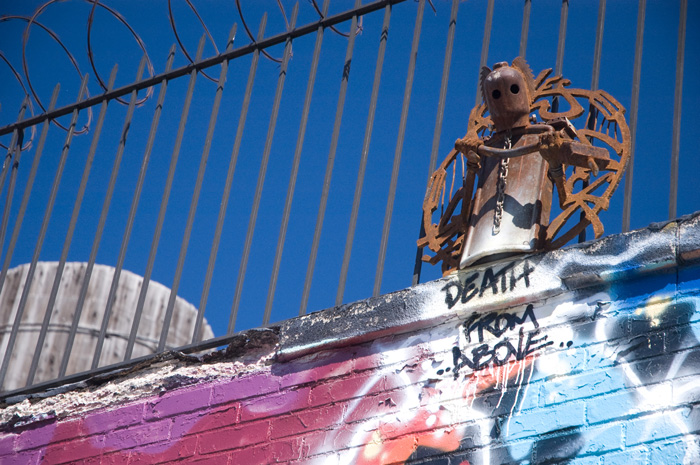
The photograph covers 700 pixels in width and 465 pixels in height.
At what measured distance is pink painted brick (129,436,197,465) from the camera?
4133mm

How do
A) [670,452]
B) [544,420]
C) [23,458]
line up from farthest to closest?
[23,458] < [544,420] < [670,452]

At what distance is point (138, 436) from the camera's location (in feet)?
14.2

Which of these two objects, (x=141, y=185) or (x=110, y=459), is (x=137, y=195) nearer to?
(x=141, y=185)

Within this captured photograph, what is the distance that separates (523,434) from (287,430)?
97cm

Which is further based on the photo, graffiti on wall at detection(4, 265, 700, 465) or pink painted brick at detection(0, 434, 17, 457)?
pink painted brick at detection(0, 434, 17, 457)

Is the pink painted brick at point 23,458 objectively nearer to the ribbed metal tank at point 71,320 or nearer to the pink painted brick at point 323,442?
the pink painted brick at point 323,442

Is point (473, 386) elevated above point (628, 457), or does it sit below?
above

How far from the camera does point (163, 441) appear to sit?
4230 millimetres

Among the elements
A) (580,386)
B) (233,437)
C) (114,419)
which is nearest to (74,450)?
(114,419)

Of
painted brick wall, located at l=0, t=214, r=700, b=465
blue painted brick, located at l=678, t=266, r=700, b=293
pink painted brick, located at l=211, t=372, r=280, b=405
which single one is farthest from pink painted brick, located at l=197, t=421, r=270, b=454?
blue painted brick, located at l=678, t=266, r=700, b=293

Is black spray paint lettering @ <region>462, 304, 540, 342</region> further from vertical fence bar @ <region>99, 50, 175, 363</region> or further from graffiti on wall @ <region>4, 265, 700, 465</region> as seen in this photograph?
vertical fence bar @ <region>99, 50, 175, 363</region>

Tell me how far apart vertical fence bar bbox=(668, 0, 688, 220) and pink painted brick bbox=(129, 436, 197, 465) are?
2069 mm

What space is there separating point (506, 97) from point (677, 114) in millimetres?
672

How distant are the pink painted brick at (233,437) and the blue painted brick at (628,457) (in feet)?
4.48
